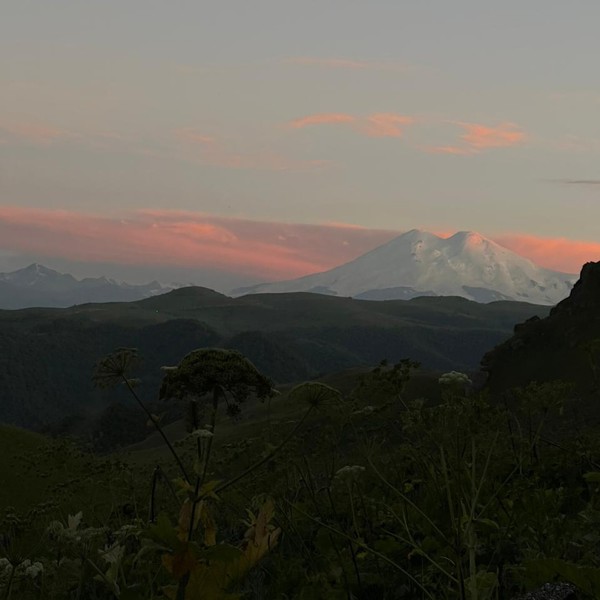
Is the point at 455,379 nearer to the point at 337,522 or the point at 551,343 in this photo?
the point at 337,522

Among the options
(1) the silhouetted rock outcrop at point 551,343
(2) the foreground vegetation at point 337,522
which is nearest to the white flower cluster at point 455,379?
(2) the foreground vegetation at point 337,522

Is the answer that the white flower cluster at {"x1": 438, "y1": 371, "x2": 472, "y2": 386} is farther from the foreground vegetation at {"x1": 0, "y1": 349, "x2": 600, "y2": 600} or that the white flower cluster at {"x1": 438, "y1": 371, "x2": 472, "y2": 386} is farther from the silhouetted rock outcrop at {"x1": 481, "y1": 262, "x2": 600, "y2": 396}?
the silhouetted rock outcrop at {"x1": 481, "y1": 262, "x2": 600, "y2": 396}

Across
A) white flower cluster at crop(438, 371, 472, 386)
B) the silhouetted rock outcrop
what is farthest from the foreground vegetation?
the silhouetted rock outcrop

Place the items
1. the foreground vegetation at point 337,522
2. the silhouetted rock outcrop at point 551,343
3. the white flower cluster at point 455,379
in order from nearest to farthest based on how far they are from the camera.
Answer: the foreground vegetation at point 337,522 → the white flower cluster at point 455,379 → the silhouetted rock outcrop at point 551,343

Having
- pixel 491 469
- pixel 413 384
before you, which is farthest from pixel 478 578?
pixel 413 384

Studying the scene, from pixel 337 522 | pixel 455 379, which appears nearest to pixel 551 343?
pixel 337 522

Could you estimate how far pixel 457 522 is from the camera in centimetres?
381

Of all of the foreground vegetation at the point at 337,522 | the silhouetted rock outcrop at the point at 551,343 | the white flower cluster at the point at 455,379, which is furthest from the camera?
the silhouetted rock outcrop at the point at 551,343

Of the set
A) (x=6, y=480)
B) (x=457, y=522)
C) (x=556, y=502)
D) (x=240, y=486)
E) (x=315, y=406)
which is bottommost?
(x=6, y=480)

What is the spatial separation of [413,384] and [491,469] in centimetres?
4963

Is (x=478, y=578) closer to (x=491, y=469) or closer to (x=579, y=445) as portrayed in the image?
(x=491, y=469)

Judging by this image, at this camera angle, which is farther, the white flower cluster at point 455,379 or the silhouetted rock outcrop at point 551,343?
the silhouetted rock outcrop at point 551,343

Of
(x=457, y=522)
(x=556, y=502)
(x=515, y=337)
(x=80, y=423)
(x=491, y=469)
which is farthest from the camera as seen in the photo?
(x=80, y=423)

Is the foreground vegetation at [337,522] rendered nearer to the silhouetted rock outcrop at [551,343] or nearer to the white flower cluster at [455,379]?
the white flower cluster at [455,379]
